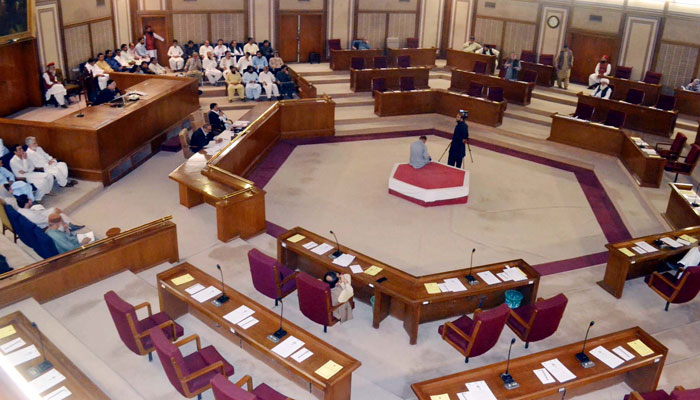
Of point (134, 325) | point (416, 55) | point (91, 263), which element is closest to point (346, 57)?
point (416, 55)

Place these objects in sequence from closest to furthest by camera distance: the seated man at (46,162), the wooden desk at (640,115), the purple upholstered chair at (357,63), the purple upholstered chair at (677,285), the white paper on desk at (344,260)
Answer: the purple upholstered chair at (677,285) < the white paper on desk at (344,260) < the seated man at (46,162) < the wooden desk at (640,115) < the purple upholstered chair at (357,63)

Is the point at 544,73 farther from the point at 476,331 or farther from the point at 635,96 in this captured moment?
the point at 476,331

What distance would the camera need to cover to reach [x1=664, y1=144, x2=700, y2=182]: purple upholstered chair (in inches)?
504

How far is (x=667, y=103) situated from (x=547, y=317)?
1090 centimetres

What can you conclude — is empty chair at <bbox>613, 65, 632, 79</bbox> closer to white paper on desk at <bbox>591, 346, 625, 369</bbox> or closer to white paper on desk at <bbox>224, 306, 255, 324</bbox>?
white paper on desk at <bbox>591, 346, 625, 369</bbox>

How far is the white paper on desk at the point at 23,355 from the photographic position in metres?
6.18

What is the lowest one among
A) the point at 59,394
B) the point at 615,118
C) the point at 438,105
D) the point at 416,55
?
the point at 59,394

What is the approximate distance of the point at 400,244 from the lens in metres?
10.4

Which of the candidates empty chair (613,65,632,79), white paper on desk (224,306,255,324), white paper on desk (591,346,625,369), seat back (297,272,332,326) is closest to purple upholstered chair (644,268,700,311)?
white paper on desk (591,346,625,369)

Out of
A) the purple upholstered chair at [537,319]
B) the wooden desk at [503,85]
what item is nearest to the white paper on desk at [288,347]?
the purple upholstered chair at [537,319]

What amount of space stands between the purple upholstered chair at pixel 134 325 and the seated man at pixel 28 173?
4.93 metres

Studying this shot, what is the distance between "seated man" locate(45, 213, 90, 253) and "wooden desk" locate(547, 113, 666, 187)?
35.4ft

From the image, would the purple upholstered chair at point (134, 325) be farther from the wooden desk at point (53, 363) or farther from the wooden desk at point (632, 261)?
the wooden desk at point (632, 261)

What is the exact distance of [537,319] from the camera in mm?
7398
